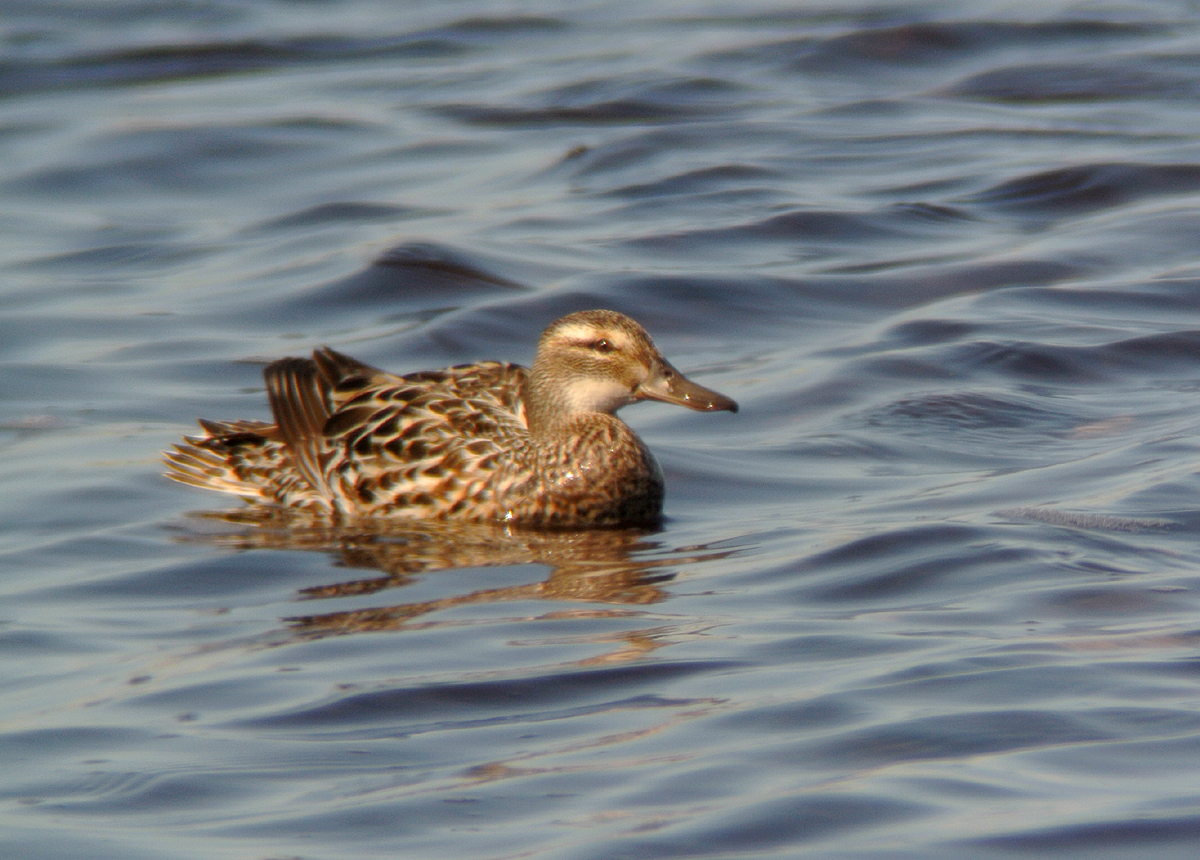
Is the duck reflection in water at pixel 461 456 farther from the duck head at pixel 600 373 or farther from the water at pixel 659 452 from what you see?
the water at pixel 659 452

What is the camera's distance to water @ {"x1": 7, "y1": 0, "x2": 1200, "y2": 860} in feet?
15.4

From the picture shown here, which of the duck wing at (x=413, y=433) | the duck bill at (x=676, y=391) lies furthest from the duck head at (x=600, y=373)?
the duck wing at (x=413, y=433)

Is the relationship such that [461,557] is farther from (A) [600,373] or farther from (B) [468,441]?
(A) [600,373]

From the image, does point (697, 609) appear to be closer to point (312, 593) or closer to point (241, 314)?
point (312, 593)

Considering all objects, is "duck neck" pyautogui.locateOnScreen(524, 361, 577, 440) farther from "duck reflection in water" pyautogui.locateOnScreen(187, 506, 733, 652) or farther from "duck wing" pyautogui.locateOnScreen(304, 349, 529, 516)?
"duck reflection in water" pyautogui.locateOnScreen(187, 506, 733, 652)

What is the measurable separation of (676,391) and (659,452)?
0.85 m

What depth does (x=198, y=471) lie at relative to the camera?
8219mm

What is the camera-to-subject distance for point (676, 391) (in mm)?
7922

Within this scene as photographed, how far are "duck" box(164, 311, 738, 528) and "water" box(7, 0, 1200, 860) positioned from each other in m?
0.24

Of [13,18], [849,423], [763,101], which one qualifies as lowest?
[849,423]

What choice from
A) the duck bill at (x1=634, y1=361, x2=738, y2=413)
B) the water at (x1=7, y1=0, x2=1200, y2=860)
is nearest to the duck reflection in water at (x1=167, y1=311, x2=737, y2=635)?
the duck bill at (x1=634, y1=361, x2=738, y2=413)

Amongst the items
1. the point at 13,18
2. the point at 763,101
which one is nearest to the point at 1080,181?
the point at 763,101

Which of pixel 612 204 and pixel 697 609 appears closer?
pixel 697 609

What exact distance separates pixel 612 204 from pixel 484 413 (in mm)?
5631
